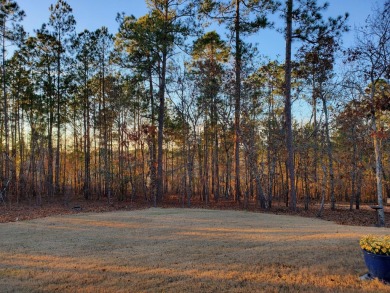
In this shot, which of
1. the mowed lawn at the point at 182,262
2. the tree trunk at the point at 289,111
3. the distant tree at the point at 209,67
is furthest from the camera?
the distant tree at the point at 209,67

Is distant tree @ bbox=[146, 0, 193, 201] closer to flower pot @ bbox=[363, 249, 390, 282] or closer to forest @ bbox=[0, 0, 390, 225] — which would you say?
forest @ bbox=[0, 0, 390, 225]

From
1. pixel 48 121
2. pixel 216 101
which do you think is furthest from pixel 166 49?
pixel 48 121

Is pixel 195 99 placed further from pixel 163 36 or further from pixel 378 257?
pixel 378 257

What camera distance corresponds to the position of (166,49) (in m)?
19.1

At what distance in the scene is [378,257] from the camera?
3.89m

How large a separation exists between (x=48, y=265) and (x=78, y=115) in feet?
72.2

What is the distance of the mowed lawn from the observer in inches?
160

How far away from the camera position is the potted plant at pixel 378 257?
384 cm

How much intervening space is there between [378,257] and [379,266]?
119mm

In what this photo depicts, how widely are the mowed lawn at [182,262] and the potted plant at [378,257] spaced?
18 centimetres

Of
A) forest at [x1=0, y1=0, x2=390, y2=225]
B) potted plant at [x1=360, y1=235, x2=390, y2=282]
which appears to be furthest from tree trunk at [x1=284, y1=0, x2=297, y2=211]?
potted plant at [x1=360, y1=235, x2=390, y2=282]

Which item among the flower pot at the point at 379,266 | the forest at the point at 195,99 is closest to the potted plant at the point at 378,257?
the flower pot at the point at 379,266

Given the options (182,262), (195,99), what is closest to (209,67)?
(195,99)

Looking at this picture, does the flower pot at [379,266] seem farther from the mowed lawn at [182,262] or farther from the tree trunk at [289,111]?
the tree trunk at [289,111]
